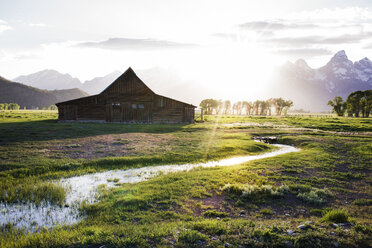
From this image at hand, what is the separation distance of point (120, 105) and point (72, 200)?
128 feet

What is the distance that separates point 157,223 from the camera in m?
7.05

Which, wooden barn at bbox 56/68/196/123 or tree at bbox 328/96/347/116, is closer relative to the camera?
wooden barn at bbox 56/68/196/123

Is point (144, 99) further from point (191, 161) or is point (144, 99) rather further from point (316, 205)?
point (316, 205)

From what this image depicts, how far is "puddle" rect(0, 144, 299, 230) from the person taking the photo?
725 cm

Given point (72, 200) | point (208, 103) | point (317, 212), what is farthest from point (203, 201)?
point (208, 103)

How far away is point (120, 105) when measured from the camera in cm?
4569

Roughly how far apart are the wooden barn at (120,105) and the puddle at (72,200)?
32840mm

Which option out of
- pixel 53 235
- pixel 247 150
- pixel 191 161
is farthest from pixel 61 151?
pixel 247 150

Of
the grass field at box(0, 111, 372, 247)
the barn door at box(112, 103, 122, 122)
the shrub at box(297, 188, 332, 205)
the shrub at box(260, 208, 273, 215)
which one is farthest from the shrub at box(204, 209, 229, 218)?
the barn door at box(112, 103, 122, 122)

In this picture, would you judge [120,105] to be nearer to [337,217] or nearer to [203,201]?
[203,201]

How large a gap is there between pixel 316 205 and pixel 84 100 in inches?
1855

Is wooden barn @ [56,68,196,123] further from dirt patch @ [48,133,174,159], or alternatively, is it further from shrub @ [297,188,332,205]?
shrub @ [297,188,332,205]

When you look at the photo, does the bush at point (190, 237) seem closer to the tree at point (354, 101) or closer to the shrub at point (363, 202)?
the shrub at point (363, 202)

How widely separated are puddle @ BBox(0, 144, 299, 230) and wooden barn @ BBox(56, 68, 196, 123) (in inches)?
1293
